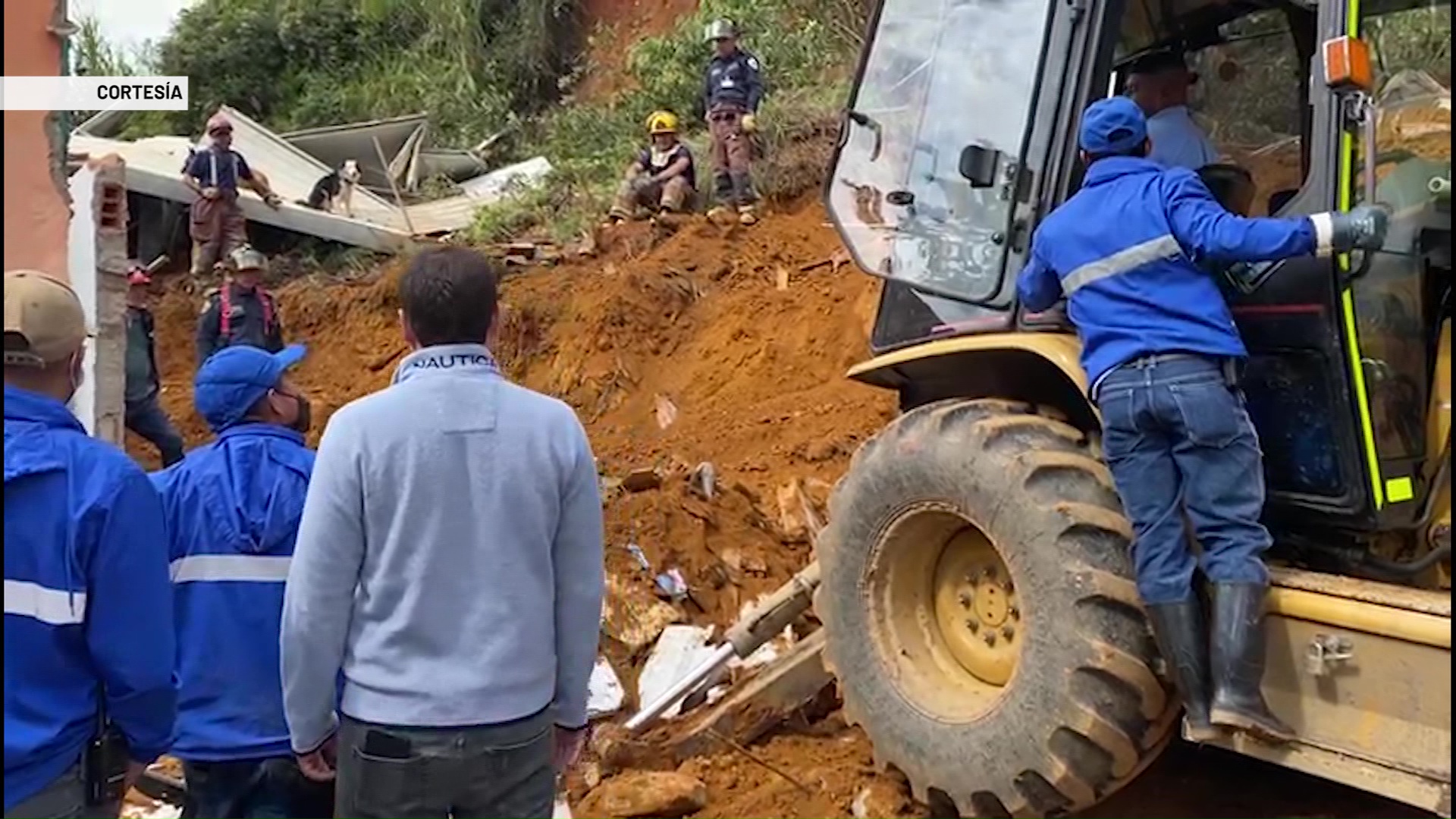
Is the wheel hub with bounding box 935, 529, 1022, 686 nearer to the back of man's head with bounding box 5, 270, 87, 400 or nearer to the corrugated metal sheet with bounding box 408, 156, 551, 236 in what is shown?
the back of man's head with bounding box 5, 270, 87, 400

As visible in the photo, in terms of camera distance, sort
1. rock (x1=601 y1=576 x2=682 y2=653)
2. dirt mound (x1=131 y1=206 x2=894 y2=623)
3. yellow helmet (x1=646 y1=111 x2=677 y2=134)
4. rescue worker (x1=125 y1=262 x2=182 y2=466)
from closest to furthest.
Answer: rock (x1=601 y1=576 x2=682 y2=653), dirt mound (x1=131 y1=206 x2=894 y2=623), rescue worker (x1=125 y1=262 x2=182 y2=466), yellow helmet (x1=646 y1=111 x2=677 y2=134)

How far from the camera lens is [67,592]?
2541mm

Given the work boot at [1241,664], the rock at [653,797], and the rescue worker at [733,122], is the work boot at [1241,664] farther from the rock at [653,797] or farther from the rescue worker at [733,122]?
the rescue worker at [733,122]

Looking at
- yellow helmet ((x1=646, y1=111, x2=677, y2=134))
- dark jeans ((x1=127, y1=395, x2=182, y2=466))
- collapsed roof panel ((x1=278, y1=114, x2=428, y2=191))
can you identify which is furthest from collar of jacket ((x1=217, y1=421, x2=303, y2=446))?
collapsed roof panel ((x1=278, y1=114, x2=428, y2=191))

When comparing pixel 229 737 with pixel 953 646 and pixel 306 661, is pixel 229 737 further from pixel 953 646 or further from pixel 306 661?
pixel 953 646

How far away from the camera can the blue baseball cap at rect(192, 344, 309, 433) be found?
10.6 ft

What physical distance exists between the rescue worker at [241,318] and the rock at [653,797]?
208 inches

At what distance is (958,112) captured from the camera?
4.78 meters

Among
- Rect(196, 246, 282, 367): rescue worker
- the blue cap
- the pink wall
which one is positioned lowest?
Rect(196, 246, 282, 367): rescue worker

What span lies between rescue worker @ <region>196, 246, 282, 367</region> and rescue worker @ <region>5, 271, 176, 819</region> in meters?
6.71

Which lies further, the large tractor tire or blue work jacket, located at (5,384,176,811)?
the large tractor tire

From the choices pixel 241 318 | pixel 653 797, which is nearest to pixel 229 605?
pixel 653 797

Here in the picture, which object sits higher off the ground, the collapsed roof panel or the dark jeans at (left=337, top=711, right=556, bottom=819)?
the dark jeans at (left=337, top=711, right=556, bottom=819)

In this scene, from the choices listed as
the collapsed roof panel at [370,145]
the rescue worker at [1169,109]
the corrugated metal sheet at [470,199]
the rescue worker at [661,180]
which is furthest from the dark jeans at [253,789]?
the collapsed roof panel at [370,145]
